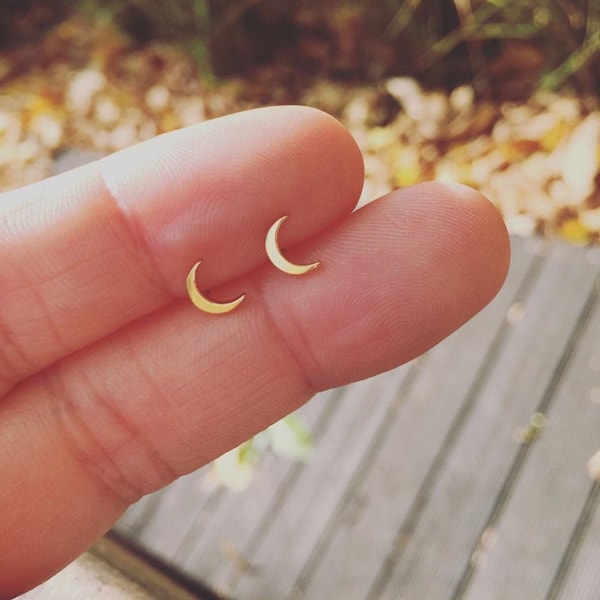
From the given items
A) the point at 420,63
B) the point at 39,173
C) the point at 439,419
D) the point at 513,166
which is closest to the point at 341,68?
the point at 420,63

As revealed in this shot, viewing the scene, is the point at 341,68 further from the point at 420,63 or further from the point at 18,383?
the point at 18,383

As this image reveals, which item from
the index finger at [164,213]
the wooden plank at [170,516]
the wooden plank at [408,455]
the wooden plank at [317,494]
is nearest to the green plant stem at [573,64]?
the wooden plank at [408,455]

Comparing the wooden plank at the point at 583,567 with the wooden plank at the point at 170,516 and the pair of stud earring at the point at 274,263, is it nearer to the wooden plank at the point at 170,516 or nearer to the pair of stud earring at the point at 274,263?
the wooden plank at the point at 170,516

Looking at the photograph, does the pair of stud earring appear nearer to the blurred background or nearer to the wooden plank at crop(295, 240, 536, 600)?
the wooden plank at crop(295, 240, 536, 600)

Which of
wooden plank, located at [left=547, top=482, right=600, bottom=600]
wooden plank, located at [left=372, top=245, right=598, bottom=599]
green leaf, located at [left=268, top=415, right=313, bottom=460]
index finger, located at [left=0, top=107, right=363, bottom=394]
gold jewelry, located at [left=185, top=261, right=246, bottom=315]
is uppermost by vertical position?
index finger, located at [left=0, top=107, right=363, bottom=394]

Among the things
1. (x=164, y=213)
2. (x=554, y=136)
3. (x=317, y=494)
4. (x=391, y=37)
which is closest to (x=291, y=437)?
(x=317, y=494)

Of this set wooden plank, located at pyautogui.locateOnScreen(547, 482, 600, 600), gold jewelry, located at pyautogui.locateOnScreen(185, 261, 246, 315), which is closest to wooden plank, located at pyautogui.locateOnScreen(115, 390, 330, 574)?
wooden plank, located at pyautogui.locateOnScreen(547, 482, 600, 600)
